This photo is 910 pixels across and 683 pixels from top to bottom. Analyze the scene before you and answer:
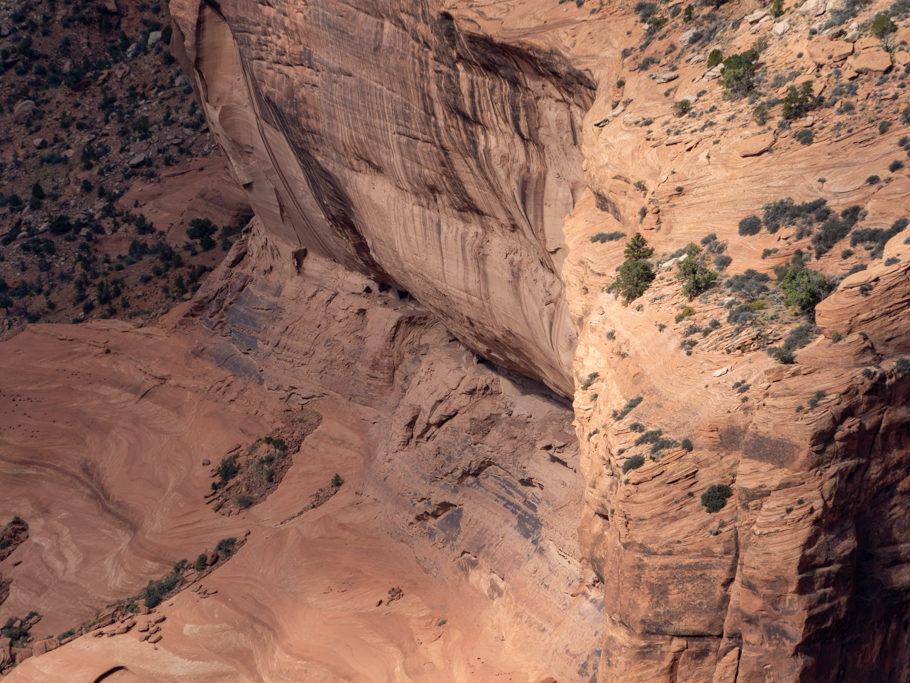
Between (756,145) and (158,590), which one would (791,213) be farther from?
(158,590)

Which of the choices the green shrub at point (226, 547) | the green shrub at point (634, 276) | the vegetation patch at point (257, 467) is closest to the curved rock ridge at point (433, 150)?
the green shrub at point (634, 276)

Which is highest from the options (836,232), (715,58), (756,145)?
(715,58)

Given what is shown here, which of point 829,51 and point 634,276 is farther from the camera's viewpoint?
point 829,51

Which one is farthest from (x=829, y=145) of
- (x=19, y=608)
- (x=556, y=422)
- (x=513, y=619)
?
(x=19, y=608)

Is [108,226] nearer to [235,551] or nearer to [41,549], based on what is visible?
[41,549]

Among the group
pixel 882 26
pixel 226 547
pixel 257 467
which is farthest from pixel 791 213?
pixel 257 467

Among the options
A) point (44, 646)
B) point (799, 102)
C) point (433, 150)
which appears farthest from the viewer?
point (44, 646)

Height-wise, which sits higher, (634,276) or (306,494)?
(634,276)

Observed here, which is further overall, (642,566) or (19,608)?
(19,608)
